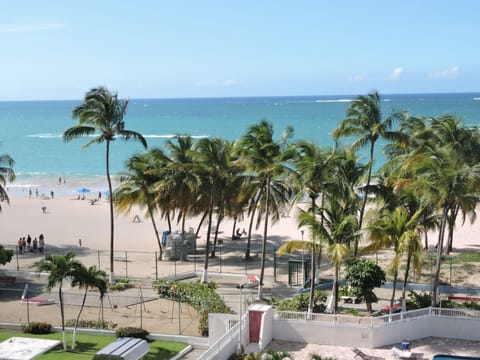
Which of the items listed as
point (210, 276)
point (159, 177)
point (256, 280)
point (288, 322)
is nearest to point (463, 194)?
point (288, 322)

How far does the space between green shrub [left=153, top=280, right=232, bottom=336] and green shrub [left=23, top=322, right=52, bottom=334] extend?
5.16 metres

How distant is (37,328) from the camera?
82.0 ft

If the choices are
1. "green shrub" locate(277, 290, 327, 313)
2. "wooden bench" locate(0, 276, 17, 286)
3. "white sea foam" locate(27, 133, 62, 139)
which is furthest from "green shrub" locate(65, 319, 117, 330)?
"white sea foam" locate(27, 133, 62, 139)

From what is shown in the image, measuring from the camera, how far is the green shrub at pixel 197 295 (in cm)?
2658

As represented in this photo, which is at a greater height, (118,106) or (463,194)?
(118,106)

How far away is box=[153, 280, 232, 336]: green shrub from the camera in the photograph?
26583 mm

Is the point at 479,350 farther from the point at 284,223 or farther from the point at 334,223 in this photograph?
the point at 284,223

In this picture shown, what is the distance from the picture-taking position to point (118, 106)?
1282 inches

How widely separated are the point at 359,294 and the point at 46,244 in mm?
25346

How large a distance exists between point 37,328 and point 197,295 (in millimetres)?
7089

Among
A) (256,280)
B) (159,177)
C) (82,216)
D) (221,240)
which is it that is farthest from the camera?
(82,216)

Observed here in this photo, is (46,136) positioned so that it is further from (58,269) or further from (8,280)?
(58,269)

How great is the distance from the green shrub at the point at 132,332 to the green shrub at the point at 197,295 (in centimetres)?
240

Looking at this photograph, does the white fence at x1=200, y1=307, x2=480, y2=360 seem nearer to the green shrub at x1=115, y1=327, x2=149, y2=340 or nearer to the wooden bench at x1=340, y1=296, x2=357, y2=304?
the green shrub at x1=115, y1=327, x2=149, y2=340
